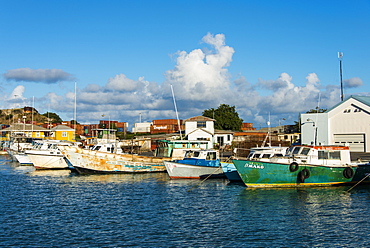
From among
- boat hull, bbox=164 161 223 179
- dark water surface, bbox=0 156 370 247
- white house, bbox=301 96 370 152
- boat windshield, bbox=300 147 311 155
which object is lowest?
dark water surface, bbox=0 156 370 247

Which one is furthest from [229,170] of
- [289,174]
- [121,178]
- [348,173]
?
[121,178]

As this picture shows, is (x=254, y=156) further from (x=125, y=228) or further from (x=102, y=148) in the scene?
(x=102, y=148)

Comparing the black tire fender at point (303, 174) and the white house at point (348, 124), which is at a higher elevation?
the white house at point (348, 124)

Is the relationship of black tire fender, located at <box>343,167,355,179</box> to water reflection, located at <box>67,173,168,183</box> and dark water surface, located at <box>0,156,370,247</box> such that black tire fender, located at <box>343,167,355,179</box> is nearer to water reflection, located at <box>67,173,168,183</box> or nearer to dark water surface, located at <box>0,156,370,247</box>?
dark water surface, located at <box>0,156,370,247</box>

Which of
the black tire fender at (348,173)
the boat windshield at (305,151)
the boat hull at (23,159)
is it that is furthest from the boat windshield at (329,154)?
the boat hull at (23,159)

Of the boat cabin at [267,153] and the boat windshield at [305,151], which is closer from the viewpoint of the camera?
the boat windshield at [305,151]

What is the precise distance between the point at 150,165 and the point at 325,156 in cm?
2031

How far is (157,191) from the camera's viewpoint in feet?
103

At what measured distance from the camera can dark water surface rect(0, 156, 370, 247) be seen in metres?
18.0

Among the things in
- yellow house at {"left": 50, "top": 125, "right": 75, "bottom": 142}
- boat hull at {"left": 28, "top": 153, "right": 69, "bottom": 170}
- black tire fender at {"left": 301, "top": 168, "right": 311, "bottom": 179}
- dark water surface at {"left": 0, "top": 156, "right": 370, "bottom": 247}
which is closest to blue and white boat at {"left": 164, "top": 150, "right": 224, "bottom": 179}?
dark water surface at {"left": 0, "top": 156, "right": 370, "bottom": 247}

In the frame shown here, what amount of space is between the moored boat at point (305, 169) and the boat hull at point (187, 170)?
24.5 ft

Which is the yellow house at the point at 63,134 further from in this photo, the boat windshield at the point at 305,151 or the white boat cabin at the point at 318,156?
the boat windshield at the point at 305,151

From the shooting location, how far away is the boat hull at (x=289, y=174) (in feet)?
99.3

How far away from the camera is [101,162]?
43.8 meters
